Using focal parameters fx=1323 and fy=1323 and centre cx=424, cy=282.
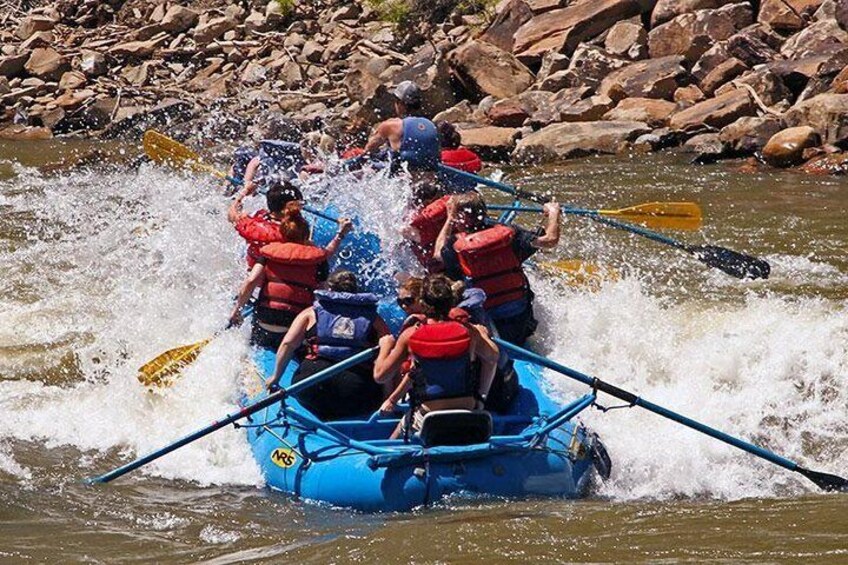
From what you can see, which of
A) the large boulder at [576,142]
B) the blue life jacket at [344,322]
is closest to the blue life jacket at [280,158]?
the blue life jacket at [344,322]

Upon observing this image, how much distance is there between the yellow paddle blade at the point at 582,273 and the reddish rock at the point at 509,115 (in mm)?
→ 7602

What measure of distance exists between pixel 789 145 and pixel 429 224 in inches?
277

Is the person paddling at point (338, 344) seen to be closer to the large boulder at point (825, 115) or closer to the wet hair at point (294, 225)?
the wet hair at point (294, 225)

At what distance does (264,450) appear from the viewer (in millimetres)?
7309

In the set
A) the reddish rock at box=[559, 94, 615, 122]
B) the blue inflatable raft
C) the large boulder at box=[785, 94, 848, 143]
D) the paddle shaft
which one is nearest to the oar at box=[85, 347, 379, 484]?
the blue inflatable raft

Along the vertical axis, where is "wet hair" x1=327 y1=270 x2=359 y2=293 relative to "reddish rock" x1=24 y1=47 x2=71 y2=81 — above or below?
A: above

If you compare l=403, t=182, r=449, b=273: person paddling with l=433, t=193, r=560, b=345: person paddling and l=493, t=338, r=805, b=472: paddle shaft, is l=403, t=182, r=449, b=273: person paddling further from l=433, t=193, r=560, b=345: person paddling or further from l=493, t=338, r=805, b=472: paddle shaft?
l=493, t=338, r=805, b=472: paddle shaft

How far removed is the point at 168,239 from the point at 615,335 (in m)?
3.96

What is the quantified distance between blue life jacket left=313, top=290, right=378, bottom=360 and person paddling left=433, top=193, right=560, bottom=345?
95 cm

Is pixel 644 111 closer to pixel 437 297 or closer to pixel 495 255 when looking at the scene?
pixel 495 255

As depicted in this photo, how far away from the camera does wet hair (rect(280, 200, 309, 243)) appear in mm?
8117

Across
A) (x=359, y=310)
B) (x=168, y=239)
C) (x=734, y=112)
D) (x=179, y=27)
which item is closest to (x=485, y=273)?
(x=359, y=310)

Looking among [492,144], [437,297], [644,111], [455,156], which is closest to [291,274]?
[437,297]

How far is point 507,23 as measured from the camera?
67.3ft
